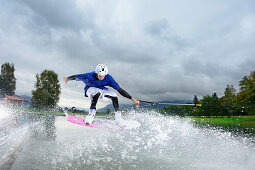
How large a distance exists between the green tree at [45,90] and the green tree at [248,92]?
41802mm

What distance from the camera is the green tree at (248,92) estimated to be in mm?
38719

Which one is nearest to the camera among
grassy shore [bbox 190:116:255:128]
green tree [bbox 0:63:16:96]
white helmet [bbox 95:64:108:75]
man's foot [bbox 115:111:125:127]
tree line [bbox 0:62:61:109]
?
white helmet [bbox 95:64:108:75]

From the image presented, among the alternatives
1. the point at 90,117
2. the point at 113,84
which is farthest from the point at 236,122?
the point at 90,117

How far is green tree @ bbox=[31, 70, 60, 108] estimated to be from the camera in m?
43.6

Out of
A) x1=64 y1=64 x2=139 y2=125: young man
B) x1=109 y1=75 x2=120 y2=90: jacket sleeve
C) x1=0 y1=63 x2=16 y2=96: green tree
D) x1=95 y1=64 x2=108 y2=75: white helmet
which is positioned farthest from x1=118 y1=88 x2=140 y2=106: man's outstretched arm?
x1=0 y1=63 x2=16 y2=96: green tree

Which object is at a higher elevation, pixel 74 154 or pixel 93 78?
pixel 93 78

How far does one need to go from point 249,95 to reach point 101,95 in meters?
42.9

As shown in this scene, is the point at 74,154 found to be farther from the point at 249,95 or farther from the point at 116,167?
the point at 249,95

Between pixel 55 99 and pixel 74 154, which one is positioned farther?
pixel 55 99

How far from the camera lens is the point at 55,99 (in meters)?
45.7

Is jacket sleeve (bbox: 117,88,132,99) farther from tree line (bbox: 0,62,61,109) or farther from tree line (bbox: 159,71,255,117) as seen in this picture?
tree line (bbox: 0,62,61,109)

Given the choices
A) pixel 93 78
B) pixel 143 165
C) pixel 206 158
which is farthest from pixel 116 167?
pixel 206 158

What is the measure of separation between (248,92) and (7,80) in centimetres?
6237

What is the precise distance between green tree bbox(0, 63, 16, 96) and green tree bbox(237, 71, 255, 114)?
Answer: 59673mm
